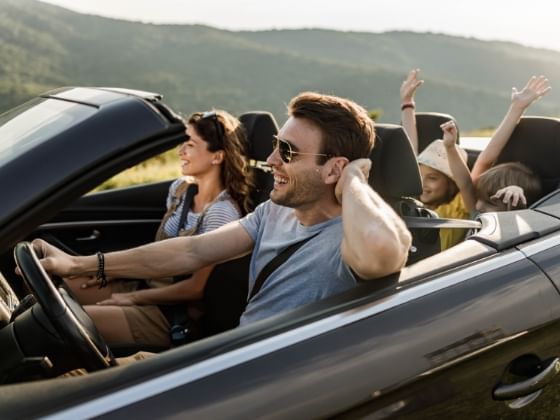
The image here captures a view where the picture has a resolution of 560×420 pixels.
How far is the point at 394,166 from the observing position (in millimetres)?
2379

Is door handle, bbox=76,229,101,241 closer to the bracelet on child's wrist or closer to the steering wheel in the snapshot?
the steering wheel

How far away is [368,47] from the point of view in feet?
458

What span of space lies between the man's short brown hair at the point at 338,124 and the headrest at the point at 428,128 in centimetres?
158

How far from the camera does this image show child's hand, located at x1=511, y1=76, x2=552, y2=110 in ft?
10.6

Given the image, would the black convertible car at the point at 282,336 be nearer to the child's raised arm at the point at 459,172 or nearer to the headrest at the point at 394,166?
the headrest at the point at 394,166

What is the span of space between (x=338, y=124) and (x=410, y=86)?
1789 millimetres

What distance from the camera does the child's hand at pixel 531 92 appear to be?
10.6 ft

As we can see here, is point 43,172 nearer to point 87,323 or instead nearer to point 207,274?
point 87,323

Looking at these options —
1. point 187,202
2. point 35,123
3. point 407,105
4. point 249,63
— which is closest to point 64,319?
point 35,123

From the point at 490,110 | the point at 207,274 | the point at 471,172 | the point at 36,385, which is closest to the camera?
the point at 36,385

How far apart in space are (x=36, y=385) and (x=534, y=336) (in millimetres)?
1216

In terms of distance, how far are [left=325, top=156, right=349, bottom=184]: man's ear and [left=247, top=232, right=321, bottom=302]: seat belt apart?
199mm

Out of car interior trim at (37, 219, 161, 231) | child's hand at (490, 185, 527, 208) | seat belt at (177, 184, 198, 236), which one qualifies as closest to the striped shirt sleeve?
seat belt at (177, 184, 198, 236)

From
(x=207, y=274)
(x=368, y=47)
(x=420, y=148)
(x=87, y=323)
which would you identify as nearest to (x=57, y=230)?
(x=207, y=274)
